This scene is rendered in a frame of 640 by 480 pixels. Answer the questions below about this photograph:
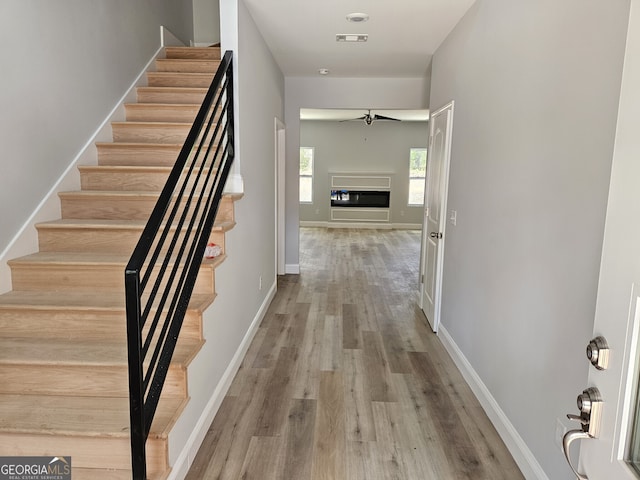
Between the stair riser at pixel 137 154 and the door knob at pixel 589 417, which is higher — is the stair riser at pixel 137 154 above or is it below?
above

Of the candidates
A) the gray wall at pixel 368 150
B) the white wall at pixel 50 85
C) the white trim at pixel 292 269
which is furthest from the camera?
the gray wall at pixel 368 150

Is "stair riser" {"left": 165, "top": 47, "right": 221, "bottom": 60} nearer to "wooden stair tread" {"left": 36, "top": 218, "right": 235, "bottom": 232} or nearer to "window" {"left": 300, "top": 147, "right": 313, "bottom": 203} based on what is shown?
"wooden stair tread" {"left": 36, "top": 218, "right": 235, "bottom": 232}

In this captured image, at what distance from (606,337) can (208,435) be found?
2.00m

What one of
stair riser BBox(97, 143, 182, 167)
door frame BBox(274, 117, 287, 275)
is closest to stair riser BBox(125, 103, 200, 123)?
stair riser BBox(97, 143, 182, 167)

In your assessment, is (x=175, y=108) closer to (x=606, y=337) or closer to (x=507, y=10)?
(x=507, y=10)

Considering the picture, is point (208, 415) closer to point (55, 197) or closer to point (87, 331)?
point (87, 331)

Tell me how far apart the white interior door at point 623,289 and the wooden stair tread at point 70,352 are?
1585 mm

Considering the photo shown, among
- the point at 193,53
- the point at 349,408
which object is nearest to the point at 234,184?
the point at 349,408

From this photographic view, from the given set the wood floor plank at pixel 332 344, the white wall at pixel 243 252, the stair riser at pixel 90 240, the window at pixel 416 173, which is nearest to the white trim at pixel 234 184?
the white wall at pixel 243 252

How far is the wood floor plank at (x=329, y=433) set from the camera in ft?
6.59

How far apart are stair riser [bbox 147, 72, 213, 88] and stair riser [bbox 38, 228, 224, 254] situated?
6.80 feet

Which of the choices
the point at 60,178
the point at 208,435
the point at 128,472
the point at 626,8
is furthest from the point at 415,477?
the point at 60,178

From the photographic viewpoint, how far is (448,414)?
2508 mm

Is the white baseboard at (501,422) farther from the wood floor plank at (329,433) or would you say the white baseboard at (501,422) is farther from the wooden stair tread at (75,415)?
the wooden stair tread at (75,415)
